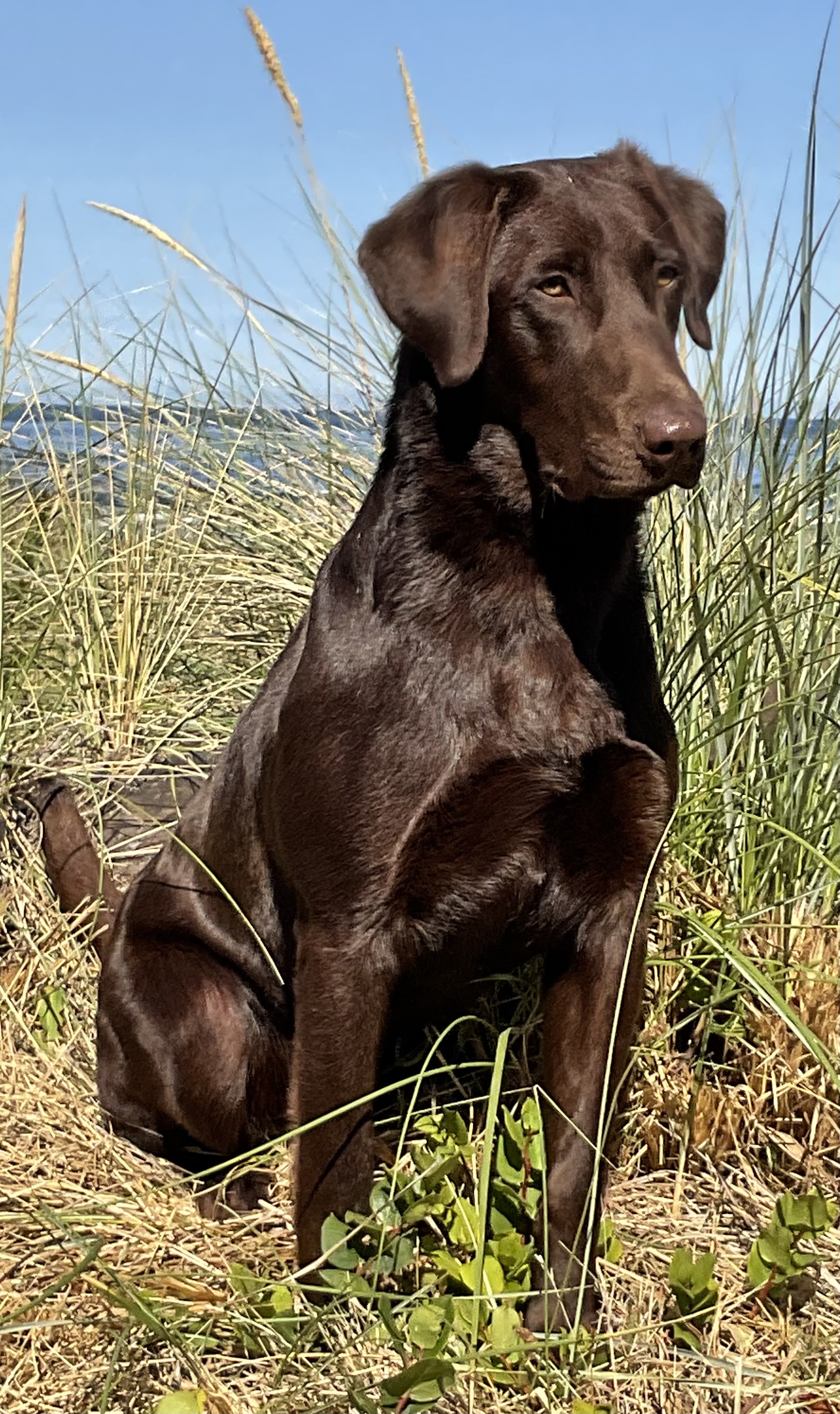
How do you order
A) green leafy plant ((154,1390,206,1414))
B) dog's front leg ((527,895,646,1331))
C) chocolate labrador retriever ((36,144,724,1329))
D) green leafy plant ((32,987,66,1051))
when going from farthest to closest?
1. green leafy plant ((32,987,66,1051))
2. dog's front leg ((527,895,646,1331))
3. chocolate labrador retriever ((36,144,724,1329))
4. green leafy plant ((154,1390,206,1414))

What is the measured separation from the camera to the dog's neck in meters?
1.92

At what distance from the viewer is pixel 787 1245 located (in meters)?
1.91

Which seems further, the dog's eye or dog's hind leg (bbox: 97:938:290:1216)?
dog's hind leg (bbox: 97:938:290:1216)

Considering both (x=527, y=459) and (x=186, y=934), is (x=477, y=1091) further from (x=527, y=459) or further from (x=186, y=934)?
(x=527, y=459)

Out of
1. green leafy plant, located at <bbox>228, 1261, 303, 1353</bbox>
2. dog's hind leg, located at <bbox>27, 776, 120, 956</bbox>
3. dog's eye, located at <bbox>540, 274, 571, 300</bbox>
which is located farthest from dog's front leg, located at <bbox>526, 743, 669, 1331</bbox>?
dog's hind leg, located at <bbox>27, 776, 120, 956</bbox>

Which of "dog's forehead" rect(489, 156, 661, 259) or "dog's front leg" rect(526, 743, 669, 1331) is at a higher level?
"dog's forehead" rect(489, 156, 661, 259)

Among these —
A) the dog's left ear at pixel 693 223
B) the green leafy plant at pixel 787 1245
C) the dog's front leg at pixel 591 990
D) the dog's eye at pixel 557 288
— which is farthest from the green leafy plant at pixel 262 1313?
the dog's left ear at pixel 693 223

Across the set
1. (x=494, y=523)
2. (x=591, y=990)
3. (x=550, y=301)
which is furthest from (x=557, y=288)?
(x=591, y=990)

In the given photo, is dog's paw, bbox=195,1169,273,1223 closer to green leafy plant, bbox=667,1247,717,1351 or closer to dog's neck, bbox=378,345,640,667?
green leafy plant, bbox=667,1247,717,1351

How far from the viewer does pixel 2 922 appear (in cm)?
295

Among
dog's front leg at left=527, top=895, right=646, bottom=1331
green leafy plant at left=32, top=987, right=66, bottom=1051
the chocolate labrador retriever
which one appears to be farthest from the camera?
green leafy plant at left=32, top=987, right=66, bottom=1051

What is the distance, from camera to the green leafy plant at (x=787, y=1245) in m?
1.90

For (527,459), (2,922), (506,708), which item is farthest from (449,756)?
(2,922)

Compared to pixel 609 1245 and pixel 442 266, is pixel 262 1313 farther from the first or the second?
pixel 442 266
